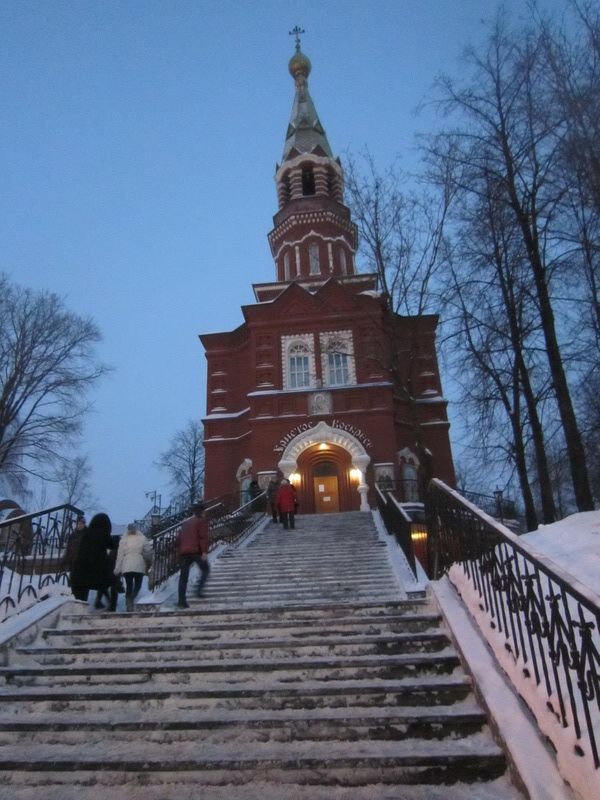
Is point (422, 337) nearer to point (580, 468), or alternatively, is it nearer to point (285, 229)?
point (285, 229)

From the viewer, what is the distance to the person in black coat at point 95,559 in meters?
7.30

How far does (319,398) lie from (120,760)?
1870cm

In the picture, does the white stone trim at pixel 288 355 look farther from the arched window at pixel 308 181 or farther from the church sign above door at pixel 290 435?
the arched window at pixel 308 181

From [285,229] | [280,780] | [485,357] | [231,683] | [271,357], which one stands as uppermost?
[285,229]

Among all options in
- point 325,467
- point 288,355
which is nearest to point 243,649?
point 325,467

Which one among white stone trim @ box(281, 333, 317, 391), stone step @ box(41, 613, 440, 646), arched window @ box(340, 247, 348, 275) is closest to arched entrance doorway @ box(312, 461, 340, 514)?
white stone trim @ box(281, 333, 317, 391)

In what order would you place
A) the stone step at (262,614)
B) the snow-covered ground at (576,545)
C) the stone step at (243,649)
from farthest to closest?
the stone step at (262,614)
the snow-covered ground at (576,545)
the stone step at (243,649)

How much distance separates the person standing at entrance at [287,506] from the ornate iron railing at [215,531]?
0.92m

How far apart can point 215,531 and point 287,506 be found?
96.9 inches

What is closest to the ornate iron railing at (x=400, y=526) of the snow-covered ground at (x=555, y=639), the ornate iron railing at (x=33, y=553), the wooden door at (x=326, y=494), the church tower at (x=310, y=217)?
the snow-covered ground at (x=555, y=639)

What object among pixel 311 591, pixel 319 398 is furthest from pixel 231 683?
pixel 319 398

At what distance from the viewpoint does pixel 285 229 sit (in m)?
29.9

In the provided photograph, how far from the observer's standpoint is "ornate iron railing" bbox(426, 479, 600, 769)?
3.03m

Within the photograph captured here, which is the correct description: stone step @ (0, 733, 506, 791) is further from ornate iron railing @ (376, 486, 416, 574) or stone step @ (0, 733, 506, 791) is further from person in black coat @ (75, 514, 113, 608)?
ornate iron railing @ (376, 486, 416, 574)
